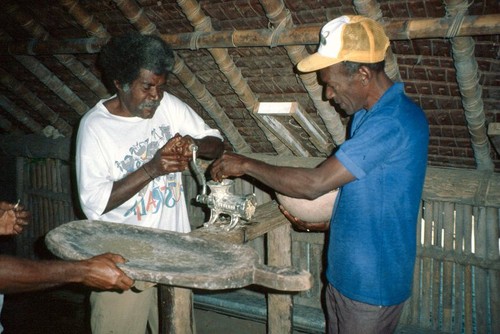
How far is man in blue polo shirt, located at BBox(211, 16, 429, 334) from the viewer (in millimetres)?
2045

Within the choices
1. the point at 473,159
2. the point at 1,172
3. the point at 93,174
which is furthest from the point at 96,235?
the point at 1,172

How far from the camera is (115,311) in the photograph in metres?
2.63

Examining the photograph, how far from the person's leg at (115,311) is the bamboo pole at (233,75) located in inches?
75.1

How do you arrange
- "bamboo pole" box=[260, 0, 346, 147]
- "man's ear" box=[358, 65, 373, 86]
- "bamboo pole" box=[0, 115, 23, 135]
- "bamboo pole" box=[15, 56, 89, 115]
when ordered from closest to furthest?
"man's ear" box=[358, 65, 373, 86]
"bamboo pole" box=[260, 0, 346, 147]
"bamboo pole" box=[15, 56, 89, 115]
"bamboo pole" box=[0, 115, 23, 135]

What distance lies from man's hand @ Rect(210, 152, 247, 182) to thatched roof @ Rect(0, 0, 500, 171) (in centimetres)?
105

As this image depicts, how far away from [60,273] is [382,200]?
1.50 meters

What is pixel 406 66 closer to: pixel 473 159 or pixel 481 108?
pixel 481 108

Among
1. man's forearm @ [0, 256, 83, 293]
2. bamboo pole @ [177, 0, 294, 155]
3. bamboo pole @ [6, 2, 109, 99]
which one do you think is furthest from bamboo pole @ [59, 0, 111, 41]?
man's forearm @ [0, 256, 83, 293]

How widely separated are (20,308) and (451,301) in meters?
5.00

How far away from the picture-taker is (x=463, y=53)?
271 cm

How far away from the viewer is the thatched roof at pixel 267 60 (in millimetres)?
2748

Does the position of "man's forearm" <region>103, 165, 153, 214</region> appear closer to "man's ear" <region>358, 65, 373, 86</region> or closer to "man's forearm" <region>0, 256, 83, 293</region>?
"man's forearm" <region>0, 256, 83, 293</region>

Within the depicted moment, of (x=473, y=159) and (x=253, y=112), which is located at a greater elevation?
(x=253, y=112)

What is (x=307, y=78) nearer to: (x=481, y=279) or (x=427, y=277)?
(x=427, y=277)
